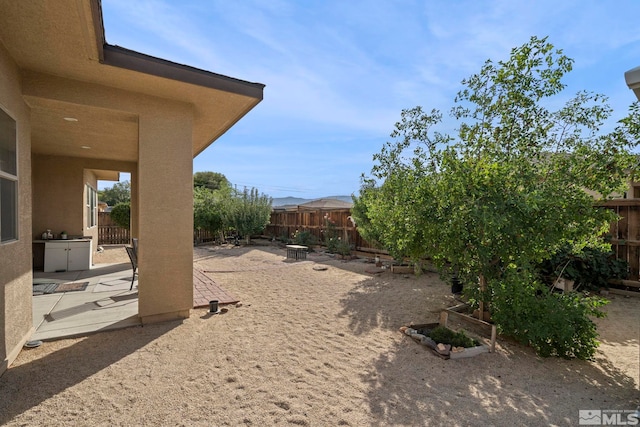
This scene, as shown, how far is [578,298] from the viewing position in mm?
3727

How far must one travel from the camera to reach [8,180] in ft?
10.1

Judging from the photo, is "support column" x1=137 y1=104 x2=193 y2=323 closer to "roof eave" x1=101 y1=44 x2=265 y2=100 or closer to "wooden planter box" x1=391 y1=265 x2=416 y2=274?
"roof eave" x1=101 y1=44 x2=265 y2=100

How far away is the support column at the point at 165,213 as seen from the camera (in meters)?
4.18

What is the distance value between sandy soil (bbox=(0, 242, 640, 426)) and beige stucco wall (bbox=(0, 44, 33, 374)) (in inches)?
12.6

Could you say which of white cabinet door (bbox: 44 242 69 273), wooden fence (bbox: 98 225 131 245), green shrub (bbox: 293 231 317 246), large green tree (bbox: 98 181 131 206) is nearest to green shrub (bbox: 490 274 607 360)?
white cabinet door (bbox: 44 242 69 273)

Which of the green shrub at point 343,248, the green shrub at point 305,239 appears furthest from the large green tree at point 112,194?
the green shrub at point 343,248

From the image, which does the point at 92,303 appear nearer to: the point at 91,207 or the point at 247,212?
the point at 91,207

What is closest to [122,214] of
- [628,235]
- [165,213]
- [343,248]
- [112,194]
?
[343,248]

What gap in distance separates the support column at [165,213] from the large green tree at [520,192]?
319cm

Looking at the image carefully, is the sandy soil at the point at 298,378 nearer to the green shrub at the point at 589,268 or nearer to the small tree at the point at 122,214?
the green shrub at the point at 589,268

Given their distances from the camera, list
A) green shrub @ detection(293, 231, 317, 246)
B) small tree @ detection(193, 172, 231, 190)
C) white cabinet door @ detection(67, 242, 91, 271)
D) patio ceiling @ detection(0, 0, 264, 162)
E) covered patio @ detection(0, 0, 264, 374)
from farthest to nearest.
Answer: small tree @ detection(193, 172, 231, 190) < green shrub @ detection(293, 231, 317, 246) < white cabinet door @ detection(67, 242, 91, 271) < covered patio @ detection(0, 0, 264, 374) < patio ceiling @ detection(0, 0, 264, 162)

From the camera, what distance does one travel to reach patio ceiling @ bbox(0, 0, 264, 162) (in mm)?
2619

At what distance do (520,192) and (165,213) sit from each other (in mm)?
4729

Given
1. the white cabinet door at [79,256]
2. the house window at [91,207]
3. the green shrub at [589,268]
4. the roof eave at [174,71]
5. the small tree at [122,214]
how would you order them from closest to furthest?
1. the roof eave at [174,71]
2. the green shrub at [589,268]
3. the white cabinet door at [79,256]
4. the house window at [91,207]
5. the small tree at [122,214]
